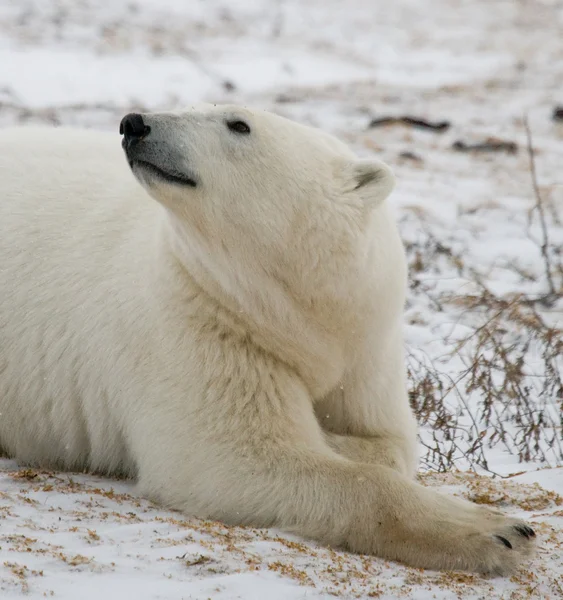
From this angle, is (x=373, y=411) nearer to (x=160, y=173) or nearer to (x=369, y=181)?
(x=369, y=181)

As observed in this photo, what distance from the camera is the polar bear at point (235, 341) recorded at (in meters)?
3.24

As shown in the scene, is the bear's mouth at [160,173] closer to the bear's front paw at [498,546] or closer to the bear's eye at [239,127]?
the bear's eye at [239,127]

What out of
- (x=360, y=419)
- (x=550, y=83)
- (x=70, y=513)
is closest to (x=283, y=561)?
(x=70, y=513)

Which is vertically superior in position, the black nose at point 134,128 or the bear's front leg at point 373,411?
the black nose at point 134,128

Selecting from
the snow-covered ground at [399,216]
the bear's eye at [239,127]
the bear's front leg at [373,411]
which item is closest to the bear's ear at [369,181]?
the bear's eye at [239,127]

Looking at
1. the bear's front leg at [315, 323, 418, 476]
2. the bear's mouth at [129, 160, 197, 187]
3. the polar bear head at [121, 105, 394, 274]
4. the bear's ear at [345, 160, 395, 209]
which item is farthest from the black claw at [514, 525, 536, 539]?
the bear's mouth at [129, 160, 197, 187]

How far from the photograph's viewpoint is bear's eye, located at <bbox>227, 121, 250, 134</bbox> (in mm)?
3615

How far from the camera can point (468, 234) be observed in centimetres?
790

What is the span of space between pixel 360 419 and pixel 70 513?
1152mm

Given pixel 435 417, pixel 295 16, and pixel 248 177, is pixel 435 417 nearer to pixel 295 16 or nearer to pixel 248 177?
pixel 248 177

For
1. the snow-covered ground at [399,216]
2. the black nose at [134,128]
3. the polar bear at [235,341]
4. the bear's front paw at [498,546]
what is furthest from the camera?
the black nose at [134,128]

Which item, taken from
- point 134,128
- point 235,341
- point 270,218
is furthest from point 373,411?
point 134,128

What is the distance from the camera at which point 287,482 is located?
327 centimetres

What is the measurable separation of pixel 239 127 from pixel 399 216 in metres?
4.47
